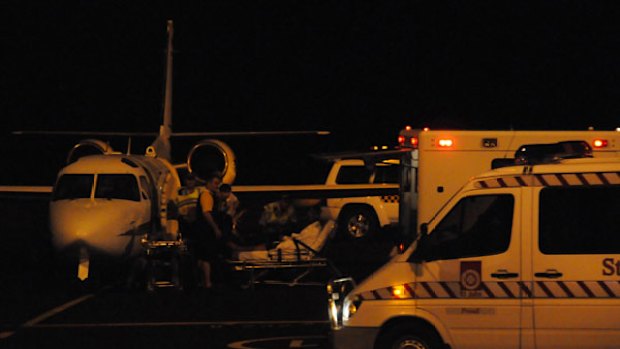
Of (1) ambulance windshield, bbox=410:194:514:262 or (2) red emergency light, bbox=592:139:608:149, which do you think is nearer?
(1) ambulance windshield, bbox=410:194:514:262

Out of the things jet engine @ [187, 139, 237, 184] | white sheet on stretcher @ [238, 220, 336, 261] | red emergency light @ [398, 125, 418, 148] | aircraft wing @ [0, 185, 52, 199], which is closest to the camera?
red emergency light @ [398, 125, 418, 148]

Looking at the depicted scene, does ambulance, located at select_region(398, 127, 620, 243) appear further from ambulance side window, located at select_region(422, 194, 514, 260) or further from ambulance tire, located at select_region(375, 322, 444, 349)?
ambulance tire, located at select_region(375, 322, 444, 349)

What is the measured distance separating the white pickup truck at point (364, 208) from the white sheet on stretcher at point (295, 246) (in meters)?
11.3

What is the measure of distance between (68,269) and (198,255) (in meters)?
3.73

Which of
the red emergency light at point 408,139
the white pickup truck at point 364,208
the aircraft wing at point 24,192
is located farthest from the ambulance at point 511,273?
the white pickup truck at point 364,208

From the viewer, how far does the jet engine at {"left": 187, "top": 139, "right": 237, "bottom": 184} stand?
2738 cm

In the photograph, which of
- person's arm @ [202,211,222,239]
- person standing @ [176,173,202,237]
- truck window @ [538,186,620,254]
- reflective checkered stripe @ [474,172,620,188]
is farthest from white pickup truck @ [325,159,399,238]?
truck window @ [538,186,620,254]

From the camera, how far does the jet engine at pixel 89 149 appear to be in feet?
82.3

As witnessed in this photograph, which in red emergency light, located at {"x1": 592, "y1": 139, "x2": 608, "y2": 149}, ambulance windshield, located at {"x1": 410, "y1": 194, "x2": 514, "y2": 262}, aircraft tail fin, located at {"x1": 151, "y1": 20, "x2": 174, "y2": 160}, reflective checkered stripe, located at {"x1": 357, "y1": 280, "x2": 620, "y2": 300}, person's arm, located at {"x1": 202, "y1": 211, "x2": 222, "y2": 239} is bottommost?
reflective checkered stripe, located at {"x1": 357, "y1": 280, "x2": 620, "y2": 300}

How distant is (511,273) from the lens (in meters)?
9.57

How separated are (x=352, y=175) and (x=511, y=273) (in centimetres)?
2082

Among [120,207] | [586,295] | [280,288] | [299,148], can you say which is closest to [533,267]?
[586,295]

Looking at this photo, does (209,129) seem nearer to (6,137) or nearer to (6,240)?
(6,137)

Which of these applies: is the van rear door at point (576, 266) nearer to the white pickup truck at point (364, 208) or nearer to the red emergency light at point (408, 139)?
the red emergency light at point (408, 139)
